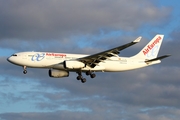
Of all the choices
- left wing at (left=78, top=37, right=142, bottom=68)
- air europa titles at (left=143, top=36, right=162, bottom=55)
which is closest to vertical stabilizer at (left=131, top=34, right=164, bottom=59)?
air europa titles at (left=143, top=36, right=162, bottom=55)

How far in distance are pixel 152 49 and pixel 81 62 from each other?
15.4 meters

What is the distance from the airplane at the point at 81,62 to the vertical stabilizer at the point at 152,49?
21 centimetres

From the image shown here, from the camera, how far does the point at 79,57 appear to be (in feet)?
273

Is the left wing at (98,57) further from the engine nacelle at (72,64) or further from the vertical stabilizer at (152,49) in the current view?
the vertical stabilizer at (152,49)

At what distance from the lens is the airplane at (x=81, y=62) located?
80.4 metres

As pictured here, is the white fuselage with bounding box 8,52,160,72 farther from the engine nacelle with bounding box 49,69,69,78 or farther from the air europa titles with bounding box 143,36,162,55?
the air europa titles with bounding box 143,36,162,55

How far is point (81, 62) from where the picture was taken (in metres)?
82.1

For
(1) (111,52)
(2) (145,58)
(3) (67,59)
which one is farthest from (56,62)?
(2) (145,58)

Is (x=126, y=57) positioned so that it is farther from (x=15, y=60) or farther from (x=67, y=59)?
(x=15, y=60)

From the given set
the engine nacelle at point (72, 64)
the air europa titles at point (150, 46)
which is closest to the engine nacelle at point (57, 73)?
the engine nacelle at point (72, 64)

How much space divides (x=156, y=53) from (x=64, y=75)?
16.6 m

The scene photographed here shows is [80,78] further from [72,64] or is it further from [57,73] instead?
[72,64]

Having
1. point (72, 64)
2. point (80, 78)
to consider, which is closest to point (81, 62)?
point (72, 64)

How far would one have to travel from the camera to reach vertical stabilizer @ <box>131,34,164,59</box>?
9012 cm
